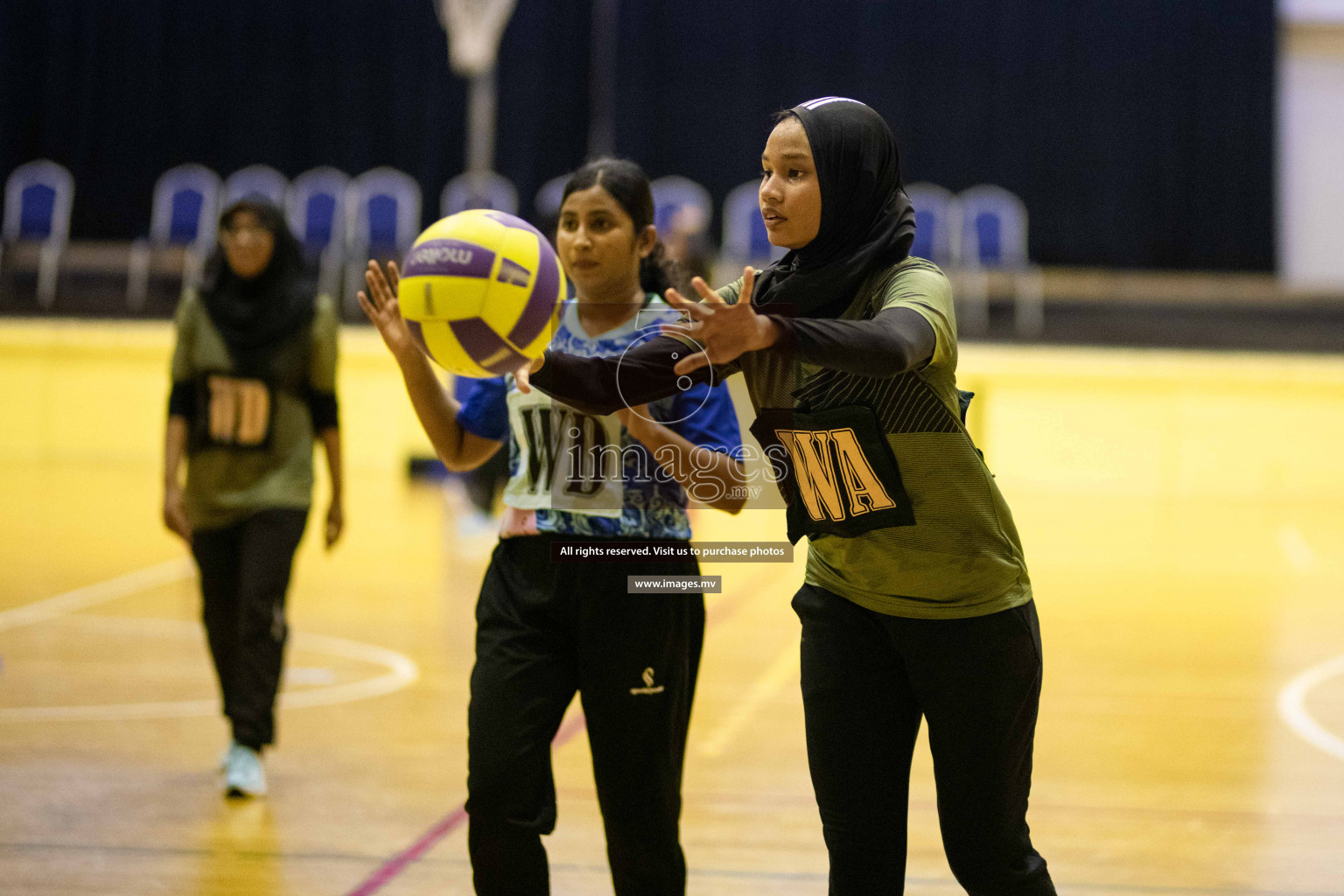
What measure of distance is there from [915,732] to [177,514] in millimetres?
2712

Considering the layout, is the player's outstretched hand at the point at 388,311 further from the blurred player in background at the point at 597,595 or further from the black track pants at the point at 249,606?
the black track pants at the point at 249,606

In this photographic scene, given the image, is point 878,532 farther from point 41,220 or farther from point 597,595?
point 41,220

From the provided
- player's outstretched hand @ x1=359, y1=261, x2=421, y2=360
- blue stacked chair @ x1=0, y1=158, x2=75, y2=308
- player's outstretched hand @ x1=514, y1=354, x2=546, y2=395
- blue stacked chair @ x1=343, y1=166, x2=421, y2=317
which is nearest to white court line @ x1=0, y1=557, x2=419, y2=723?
player's outstretched hand @ x1=359, y1=261, x2=421, y2=360

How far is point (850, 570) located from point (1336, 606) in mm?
6474

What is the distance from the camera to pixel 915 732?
2.43m

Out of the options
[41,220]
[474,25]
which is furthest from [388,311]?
[41,220]

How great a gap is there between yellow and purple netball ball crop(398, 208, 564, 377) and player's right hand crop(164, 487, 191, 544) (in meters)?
2.15

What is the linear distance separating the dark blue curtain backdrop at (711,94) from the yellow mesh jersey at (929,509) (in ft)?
43.8

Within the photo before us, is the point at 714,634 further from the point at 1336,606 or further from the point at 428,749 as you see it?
the point at 1336,606

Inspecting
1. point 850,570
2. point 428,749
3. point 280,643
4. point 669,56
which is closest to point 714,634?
point 428,749

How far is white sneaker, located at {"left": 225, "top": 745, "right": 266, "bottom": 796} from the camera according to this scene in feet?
13.4

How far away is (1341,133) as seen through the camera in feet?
49.7

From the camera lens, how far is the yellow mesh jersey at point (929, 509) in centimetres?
225

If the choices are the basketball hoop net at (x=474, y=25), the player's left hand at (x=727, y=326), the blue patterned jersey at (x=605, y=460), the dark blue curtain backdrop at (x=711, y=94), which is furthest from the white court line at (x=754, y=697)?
the dark blue curtain backdrop at (x=711, y=94)
